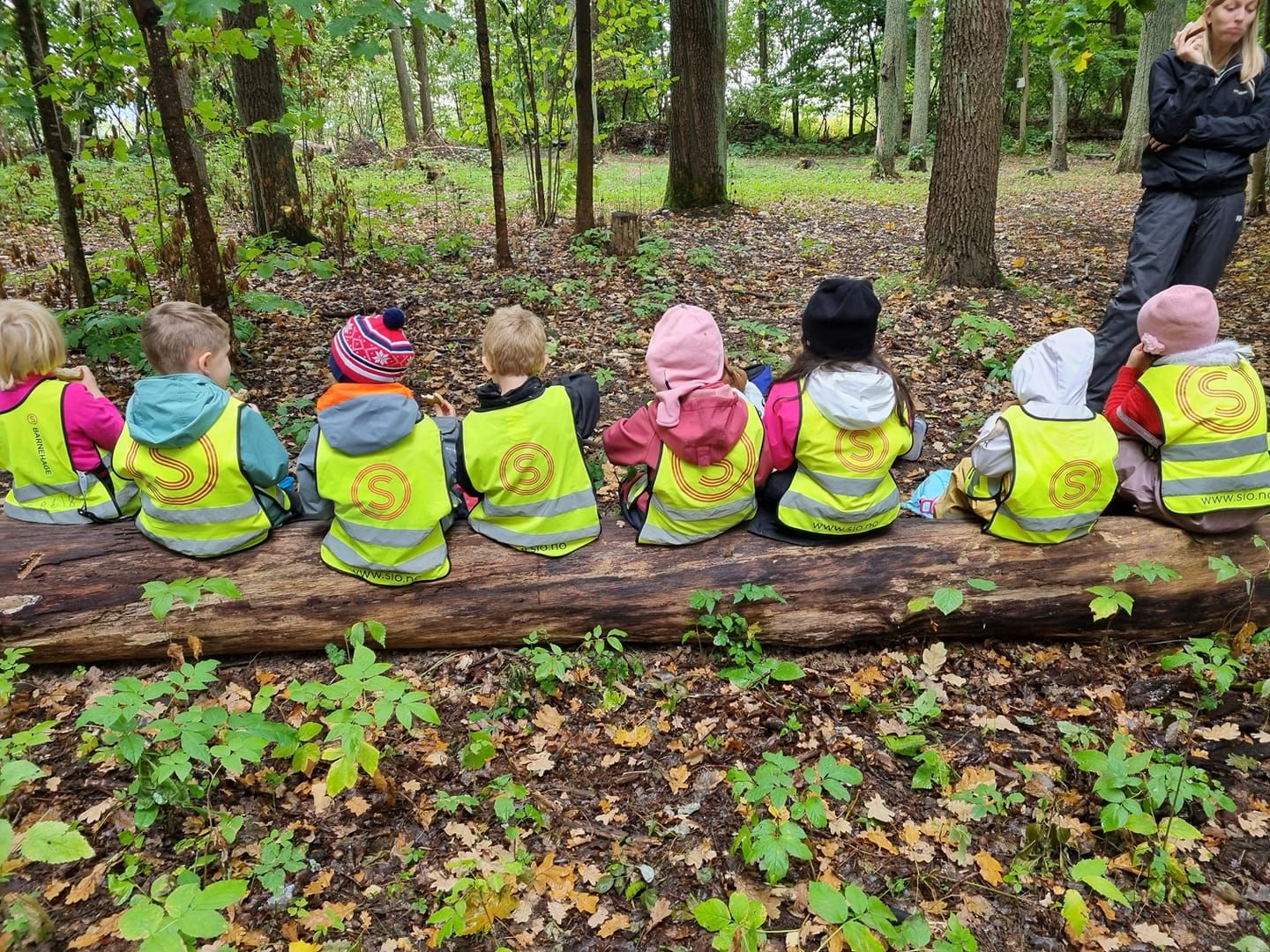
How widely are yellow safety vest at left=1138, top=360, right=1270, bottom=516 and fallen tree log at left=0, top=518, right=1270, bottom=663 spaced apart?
263mm

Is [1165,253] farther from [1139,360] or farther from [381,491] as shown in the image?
[381,491]

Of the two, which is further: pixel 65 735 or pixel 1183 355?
pixel 1183 355

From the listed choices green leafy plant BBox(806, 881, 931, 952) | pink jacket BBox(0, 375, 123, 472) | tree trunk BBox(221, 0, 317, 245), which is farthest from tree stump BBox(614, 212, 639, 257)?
green leafy plant BBox(806, 881, 931, 952)

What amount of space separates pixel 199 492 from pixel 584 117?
729 centimetres

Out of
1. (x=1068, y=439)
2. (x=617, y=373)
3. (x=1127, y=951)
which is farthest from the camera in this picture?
(x=617, y=373)

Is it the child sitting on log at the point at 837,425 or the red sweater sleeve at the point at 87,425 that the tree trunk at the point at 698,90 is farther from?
the red sweater sleeve at the point at 87,425

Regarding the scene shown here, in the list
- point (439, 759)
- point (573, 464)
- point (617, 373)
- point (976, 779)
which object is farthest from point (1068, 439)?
point (617, 373)

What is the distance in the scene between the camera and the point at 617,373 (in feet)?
20.7

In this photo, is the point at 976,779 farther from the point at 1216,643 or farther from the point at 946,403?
the point at 946,403

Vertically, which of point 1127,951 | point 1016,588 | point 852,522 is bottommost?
point 1127,951

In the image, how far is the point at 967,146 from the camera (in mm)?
7102

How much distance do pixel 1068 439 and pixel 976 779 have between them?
1577 millimetres

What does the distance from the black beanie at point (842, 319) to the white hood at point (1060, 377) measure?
2.52 ft

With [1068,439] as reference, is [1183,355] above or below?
above
